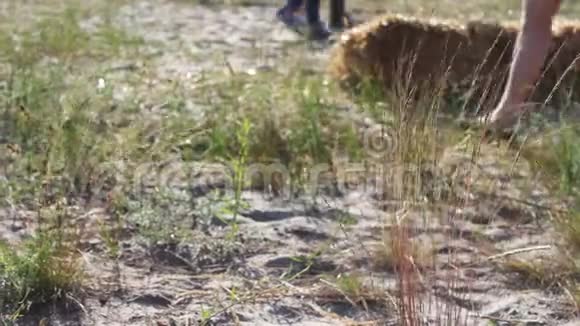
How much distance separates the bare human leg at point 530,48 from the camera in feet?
11.5

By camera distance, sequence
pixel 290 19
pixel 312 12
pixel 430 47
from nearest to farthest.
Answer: pixel 430 47, pixel 312 12, pixel 290 19

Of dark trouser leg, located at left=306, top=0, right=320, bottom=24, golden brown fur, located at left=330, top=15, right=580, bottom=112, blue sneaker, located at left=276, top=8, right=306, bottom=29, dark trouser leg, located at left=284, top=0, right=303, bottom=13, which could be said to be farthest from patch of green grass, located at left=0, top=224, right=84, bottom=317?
dark trouser leg, located at left=284, top=0, right=303, bottom=13

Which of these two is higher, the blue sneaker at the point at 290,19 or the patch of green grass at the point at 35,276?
the blue sneaker at the point at 290,19

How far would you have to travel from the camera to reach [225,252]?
9.62 feet

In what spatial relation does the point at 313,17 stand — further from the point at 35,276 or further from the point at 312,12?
the point at 35,276

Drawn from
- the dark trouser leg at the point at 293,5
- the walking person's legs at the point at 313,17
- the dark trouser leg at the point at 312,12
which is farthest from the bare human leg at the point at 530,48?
the dark trouser leg at the point at 293,5

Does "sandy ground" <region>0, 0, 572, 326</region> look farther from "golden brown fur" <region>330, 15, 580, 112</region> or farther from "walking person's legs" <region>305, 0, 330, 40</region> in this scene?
"walking person's legs" <region>305, 0, 330, 40</region>

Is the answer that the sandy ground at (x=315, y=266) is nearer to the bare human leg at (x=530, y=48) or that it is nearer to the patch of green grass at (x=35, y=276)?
the patch of green grass at (x=35, y=276)

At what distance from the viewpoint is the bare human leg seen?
351 centimetres

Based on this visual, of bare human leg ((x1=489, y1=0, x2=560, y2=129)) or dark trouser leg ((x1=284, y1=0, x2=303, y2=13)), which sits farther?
dark trouser leg ((x1=284, y1=0, x2=303, y2=13))

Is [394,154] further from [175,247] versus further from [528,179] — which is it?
[528,179]

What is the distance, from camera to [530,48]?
3.56 meters

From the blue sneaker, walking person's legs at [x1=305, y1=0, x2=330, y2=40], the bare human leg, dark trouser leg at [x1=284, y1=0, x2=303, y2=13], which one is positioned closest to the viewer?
the bare human leg

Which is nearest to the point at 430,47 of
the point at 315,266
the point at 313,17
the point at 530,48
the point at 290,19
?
the point at 530,48
